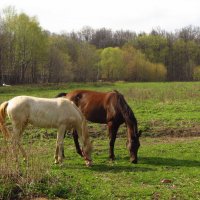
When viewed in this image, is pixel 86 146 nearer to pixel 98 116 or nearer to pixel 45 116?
pixel 45 116

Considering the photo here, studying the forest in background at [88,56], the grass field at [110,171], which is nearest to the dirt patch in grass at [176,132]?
the grass field at [110,171]

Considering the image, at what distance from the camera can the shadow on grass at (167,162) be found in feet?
29.6

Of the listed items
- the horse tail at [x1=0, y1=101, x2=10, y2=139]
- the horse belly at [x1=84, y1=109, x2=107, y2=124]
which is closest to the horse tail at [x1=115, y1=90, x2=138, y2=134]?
the horse belly at [x1=84, y1=109, x2=107, y2=124]

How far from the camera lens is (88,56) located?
7069 centimetres

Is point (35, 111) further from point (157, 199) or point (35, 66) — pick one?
point (35, 66)

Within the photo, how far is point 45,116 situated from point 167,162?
3.37 meters

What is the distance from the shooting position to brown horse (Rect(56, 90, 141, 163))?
9164mm

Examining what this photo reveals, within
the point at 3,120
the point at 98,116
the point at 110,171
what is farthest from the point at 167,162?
the point at 3,120

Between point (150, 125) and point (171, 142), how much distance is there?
220 cm

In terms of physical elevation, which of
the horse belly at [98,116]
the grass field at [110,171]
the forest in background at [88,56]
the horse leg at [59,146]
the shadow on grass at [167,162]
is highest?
the forest in background at [88,56]

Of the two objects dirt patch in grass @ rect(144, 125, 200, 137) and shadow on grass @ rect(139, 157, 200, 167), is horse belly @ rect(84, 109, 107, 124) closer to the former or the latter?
shadow on grass @ rect(139, 157, 200, 167)

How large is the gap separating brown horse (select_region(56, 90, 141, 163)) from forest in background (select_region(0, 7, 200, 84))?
4190cm

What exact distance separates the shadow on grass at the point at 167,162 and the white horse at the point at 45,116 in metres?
1.68

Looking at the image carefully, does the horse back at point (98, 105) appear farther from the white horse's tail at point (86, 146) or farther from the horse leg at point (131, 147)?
the white horse's tail at point (86, 146)
